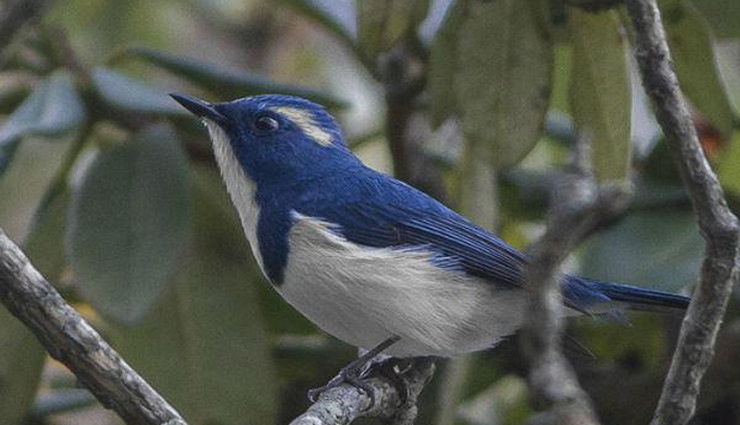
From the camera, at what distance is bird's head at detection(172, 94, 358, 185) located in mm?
3229

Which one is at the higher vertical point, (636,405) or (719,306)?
(719,306)

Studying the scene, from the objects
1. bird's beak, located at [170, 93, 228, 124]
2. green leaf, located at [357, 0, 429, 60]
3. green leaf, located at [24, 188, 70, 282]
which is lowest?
green leaf, located at [24, 188, 70, 282]

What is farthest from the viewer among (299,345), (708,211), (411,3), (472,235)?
(299,345)

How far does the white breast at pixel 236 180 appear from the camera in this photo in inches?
124

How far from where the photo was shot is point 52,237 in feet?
11.9

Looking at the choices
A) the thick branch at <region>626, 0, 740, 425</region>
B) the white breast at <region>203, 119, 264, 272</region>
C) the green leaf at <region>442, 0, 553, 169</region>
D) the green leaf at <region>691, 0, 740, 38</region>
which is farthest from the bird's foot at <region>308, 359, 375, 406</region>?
the green leaf at <region>691, 0, 740, 38</region>

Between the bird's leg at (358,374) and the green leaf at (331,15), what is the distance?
→ 3.63ft

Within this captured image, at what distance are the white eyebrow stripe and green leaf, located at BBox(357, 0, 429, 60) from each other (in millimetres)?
206

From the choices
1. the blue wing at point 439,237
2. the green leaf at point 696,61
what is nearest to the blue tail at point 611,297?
the blue wing at point 439,237

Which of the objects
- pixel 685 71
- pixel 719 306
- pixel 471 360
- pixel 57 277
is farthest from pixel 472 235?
pixel 57 277

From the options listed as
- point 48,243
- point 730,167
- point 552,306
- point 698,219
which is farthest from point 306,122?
point 552,306

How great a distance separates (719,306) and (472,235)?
0.92m

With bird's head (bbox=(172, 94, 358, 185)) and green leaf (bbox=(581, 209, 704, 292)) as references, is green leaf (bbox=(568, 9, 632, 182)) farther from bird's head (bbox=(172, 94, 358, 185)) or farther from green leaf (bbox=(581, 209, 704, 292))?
bird's head (bbox=(172, 94, 358, 185))

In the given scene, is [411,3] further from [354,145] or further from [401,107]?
[354,145]
